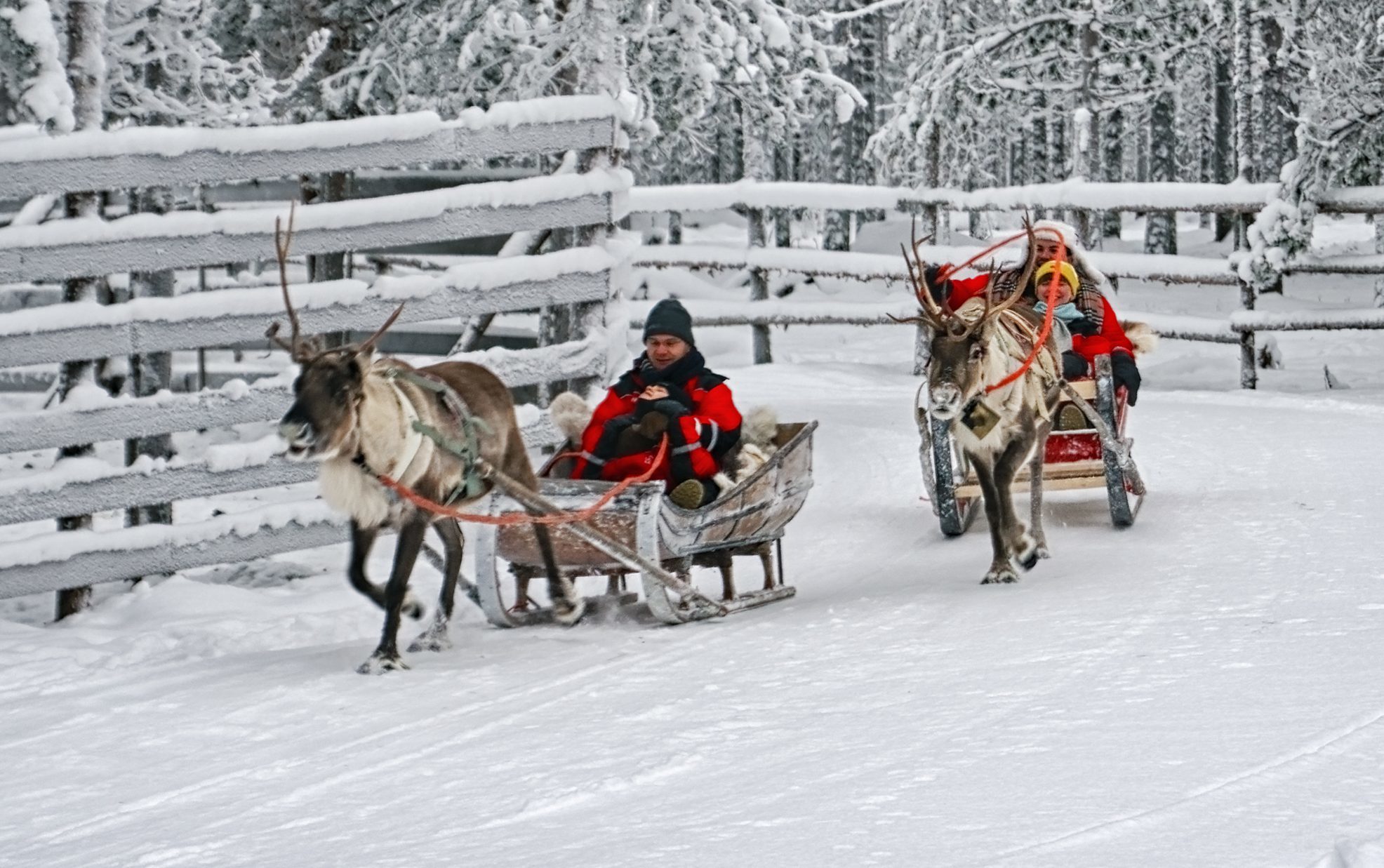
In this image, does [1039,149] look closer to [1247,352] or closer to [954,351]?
[1247,352]

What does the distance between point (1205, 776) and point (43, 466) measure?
11069mm

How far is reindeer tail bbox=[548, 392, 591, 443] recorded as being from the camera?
8117 millimetres

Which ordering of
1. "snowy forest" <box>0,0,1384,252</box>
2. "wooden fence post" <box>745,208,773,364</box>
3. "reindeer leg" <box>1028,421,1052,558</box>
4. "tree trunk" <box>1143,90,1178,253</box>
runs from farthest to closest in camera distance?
"tree trunk" <box>1143,90,1178,253</box> < "wooden fence post" <box>745,208,773,364</box> < "snowy forest" <box>0,0,1384,252</box> < "reindeer leg" <box>1028,421,1052,558</box>

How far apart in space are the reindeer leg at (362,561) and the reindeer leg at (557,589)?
79cm

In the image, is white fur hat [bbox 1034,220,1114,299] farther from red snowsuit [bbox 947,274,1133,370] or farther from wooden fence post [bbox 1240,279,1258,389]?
wooden fence post [bbox 1240,279,1258,389]

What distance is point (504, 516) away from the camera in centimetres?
694

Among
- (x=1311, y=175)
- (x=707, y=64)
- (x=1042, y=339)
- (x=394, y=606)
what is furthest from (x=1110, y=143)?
(x=394, y=606)

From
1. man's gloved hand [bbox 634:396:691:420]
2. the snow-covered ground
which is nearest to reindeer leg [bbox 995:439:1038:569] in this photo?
the snow-covered ground

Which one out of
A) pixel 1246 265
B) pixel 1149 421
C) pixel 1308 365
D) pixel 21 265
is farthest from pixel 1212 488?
pixel 1308 365

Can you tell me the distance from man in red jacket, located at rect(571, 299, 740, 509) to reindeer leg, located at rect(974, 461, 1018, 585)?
1137 mm

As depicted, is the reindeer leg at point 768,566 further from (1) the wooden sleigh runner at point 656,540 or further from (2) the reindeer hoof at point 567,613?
(2) the reindeer hoof at point 567,613

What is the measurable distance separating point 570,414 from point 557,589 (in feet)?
3.48

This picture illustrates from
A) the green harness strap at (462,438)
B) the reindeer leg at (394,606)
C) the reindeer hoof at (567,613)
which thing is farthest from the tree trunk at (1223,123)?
the reindeer leg at (394,606)

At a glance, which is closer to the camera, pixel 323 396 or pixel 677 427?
pixel 323 396
